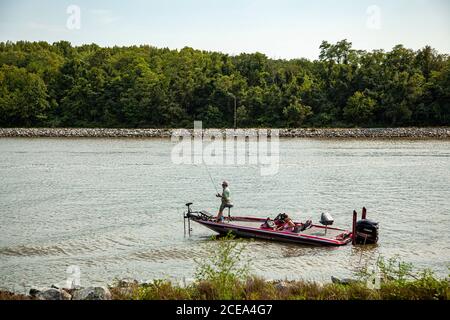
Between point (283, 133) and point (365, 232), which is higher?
point (283, 133)

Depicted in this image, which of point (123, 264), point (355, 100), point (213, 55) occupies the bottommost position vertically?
point (123, 264)

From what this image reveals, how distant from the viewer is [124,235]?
21.2m

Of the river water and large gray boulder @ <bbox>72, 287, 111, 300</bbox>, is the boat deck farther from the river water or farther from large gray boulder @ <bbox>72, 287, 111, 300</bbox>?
large gray boulder @ <bbox>72, 287, 111, 300</bbox>

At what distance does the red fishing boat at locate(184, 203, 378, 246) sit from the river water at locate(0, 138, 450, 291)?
1.07 ft

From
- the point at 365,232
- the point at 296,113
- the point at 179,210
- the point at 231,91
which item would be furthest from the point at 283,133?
the point at 365,232

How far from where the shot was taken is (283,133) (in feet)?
291

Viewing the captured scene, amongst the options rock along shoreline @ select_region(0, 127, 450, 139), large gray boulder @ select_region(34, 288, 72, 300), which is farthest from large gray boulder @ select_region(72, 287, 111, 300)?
rock along shoreline @ select_region(0, 127, 450, 139)

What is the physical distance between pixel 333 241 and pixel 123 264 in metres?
7.36

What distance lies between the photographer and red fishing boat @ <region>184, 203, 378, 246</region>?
18.8 meters

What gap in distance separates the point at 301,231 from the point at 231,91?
8464 cm

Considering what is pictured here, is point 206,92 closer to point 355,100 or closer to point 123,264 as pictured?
point 355,100

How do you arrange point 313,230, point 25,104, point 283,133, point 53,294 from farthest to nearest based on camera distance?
point 25,104 → point 283,133 → point 313,230 → point 53,294

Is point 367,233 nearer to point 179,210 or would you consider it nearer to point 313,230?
point 313,230
